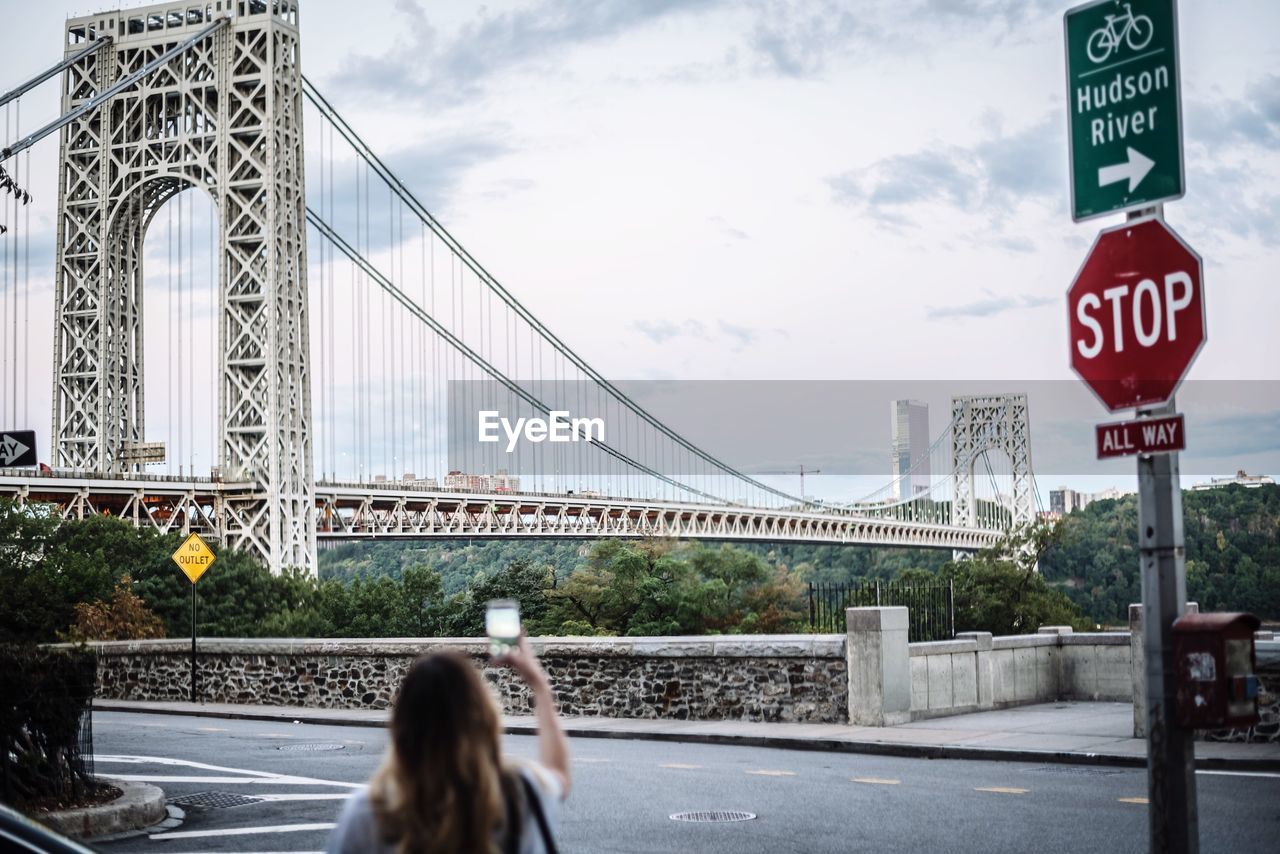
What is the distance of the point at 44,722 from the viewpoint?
36.2 ft

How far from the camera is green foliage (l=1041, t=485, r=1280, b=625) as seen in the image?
50.2m

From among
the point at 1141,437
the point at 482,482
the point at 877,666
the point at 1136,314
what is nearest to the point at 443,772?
the point at 1141,437

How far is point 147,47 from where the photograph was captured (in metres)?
64.8

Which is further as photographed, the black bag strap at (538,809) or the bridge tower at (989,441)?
the bridge tower at (989,441)

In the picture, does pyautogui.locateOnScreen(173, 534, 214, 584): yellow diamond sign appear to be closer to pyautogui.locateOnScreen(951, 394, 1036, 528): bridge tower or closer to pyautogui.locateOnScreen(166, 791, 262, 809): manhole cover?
pyautogui.locateOnScreen(166, 791, 262, 809): manhole cover

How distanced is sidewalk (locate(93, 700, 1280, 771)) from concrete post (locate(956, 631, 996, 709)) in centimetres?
25

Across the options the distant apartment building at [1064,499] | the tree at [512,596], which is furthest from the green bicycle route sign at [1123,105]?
the distant apartment building at [1064,499]

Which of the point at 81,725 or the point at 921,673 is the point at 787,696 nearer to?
the point at 921,673

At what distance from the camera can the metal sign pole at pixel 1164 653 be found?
5.18 meters

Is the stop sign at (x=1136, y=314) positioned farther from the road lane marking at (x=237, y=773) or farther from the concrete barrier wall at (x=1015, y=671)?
the concrete barrier wall at (x=1015, y=671)

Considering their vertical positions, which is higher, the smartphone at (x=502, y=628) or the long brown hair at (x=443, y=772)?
the smartphone at (x=502, y=628)

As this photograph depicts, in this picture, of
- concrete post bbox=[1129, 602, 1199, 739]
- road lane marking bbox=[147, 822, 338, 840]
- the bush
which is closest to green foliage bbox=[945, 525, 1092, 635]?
concrete post bbox=[1129, 602, 1199, 739]

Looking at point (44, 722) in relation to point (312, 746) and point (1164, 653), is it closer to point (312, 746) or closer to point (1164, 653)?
point (312, 746)

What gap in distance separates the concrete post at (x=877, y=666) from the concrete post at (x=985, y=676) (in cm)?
167
